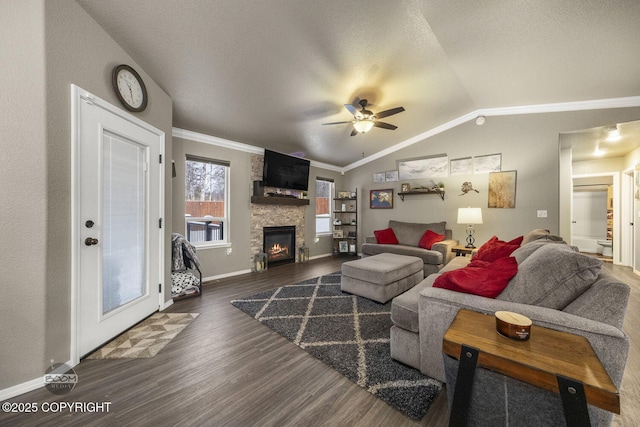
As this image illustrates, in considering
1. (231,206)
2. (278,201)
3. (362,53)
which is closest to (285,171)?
(278,201)

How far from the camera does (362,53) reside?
2.52 metres

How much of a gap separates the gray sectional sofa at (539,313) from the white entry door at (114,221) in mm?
2395

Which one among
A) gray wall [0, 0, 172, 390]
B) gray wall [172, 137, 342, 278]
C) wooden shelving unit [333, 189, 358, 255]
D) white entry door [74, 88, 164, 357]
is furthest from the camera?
wooden shelving unit [333, 189, 358, 255]

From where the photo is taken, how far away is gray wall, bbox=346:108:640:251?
147 inches

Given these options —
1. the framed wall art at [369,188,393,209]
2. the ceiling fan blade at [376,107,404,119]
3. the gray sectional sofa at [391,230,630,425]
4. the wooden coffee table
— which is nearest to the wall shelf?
the framed wall art at [369,188,393,209]

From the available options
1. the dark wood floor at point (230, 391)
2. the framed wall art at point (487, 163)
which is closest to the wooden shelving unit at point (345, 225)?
the framed wall art at point (487, 163)

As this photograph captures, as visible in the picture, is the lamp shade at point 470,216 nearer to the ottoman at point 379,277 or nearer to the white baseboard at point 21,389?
the ottoman at point 379,277

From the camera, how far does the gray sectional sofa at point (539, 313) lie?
991 millimetres

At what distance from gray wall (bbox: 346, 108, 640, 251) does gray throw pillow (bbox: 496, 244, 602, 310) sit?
133 inches

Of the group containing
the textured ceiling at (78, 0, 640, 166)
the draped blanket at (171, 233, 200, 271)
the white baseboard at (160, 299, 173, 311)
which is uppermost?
the textured ceiling at (78, 0, 640, 166)

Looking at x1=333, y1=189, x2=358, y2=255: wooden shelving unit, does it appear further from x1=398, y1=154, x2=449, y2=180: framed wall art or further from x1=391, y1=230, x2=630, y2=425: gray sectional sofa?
x1=391, y1=230, x2=630, y2=425: gray sectional sofa

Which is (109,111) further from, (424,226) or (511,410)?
(424,226)

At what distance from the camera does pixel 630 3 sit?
188 cm

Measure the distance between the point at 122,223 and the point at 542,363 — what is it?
9.95 feet
